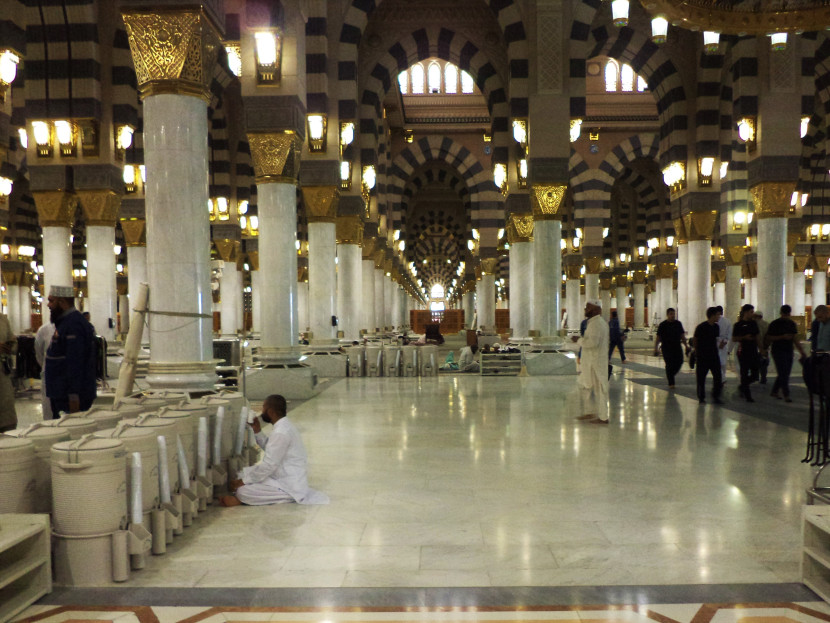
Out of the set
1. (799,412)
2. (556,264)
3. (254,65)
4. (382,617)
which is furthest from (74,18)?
(799,412)

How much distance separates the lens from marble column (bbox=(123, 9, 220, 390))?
19.0 feet

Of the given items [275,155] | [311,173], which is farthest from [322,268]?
[275,155]

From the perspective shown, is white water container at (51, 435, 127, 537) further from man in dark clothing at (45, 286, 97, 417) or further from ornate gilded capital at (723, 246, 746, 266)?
ornate gilded capital at (723, 246, 746, 266)

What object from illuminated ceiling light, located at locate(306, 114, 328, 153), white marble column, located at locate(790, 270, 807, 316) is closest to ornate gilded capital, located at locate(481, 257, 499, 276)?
white marble column, located at locate(790, 270, 807, 316)

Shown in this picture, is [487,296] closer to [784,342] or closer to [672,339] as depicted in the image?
[672,339]

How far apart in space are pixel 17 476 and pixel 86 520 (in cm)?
41

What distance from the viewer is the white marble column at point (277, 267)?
368 inches

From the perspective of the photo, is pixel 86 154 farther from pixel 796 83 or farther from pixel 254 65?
pixel 796 83

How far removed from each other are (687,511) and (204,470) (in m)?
2.95

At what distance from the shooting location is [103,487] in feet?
9.95

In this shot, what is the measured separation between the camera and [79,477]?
3004 mm

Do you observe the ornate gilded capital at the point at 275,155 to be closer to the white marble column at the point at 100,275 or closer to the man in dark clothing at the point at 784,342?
the white marble column at the point at 100,275

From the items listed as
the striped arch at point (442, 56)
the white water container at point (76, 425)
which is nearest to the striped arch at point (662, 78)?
the striped arch at point (442, 56)

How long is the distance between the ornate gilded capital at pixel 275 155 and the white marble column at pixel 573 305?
14623 millimetres
